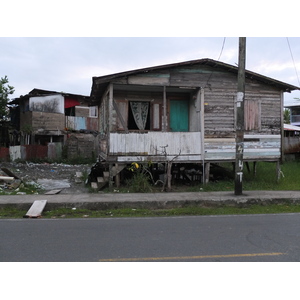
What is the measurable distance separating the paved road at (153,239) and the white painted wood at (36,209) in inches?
14.9

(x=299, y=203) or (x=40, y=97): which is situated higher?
(x=40, y=97)

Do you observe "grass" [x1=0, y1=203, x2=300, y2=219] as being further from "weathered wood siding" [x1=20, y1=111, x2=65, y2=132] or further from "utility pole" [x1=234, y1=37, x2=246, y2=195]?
"weathered wood siding" [x1=20, y1=111, x2=65, y2=132]

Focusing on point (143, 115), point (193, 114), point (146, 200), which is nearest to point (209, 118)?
point (193, 114)

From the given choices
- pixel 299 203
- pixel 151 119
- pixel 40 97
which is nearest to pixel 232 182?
pixel 299 203

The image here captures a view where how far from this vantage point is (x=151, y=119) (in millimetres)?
13633

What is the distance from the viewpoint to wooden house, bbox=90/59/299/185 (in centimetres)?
1171

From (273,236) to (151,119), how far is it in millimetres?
8472

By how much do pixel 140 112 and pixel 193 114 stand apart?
228cm

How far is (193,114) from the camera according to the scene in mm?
13305

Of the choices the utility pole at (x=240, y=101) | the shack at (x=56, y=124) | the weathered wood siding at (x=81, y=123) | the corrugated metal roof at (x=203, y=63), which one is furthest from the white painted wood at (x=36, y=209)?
the weathered wood siding at (x=81, y=123)

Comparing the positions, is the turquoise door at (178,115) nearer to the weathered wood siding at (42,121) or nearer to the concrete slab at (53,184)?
the concrete slab at (53,184)

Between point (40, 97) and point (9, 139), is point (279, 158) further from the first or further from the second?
point (9, 139)

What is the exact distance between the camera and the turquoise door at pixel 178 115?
13.8 meters

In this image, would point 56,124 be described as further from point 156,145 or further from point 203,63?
point 203,63
